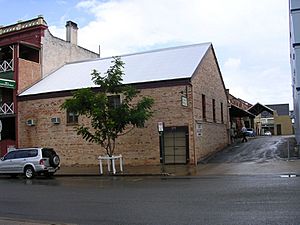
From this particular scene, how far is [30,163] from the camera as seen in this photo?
75.5 feet

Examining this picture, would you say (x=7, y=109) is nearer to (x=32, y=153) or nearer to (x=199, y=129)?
(x=32, y=153)

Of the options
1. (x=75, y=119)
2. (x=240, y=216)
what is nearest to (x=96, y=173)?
(x=75, y=119)

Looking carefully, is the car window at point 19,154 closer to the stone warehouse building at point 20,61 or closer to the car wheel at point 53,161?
the car wheel at point 53,161

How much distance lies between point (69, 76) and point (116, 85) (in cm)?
1072

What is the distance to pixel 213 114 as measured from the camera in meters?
31.4

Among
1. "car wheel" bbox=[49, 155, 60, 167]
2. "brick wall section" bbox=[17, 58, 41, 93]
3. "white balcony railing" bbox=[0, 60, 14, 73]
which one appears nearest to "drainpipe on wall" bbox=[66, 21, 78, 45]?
"brick wall section" bbox=[17, 58, 41, 93]

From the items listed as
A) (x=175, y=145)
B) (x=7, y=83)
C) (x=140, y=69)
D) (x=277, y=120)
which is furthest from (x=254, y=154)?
(x=277, y=120)

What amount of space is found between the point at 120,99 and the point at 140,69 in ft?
11.1

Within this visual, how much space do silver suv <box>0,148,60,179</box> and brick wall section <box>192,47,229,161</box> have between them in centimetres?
849

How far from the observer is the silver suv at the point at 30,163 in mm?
22812

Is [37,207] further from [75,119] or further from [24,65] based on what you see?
[24,65]

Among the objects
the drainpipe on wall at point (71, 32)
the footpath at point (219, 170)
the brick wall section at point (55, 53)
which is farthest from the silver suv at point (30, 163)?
the drainpipe on wall at point (71, 32)

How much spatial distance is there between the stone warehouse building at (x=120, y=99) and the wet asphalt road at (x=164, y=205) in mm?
11083

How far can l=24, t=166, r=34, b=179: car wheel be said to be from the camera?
22.9 m
